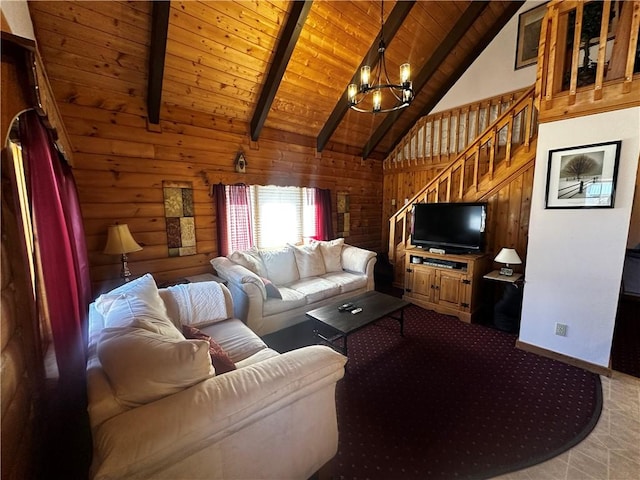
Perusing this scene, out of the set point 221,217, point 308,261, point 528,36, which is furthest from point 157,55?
point 528,36

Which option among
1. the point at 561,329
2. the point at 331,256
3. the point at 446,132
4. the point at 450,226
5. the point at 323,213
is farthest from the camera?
the point at 446,132

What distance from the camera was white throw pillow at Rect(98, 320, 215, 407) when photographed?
1.01 meters

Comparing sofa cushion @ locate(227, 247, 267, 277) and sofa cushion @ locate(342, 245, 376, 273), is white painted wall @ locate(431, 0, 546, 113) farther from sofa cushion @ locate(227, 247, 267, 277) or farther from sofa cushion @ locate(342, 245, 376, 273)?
sofa cushion @ locate(227, 247, 267, 277)

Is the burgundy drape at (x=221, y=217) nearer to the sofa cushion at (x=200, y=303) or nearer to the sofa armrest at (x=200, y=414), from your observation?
the sofa cushion at (x=200, y=303)

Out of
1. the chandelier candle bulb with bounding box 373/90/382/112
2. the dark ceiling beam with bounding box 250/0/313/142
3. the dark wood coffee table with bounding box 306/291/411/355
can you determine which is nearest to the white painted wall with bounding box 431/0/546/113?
the chandelier candle bulb with bounding box 373/90/382/112

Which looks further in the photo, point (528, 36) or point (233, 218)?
point (528, 36)

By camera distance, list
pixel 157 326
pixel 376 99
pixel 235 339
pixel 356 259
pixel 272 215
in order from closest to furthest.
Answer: pixel 157 326, pixel 235 339, pixel 376 99, pixel 356 259, pixel 272 215

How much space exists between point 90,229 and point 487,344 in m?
4.34

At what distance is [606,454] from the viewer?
1.61 metres

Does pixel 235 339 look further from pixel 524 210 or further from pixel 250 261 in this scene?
pixel 524 210

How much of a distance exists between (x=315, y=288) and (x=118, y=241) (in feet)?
7.11

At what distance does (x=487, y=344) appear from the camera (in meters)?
2.83

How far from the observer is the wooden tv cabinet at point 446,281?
11.1 feet

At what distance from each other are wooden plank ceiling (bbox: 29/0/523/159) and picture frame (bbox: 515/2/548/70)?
0.25 metres
